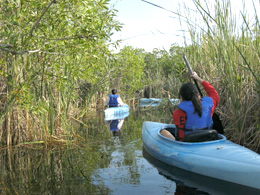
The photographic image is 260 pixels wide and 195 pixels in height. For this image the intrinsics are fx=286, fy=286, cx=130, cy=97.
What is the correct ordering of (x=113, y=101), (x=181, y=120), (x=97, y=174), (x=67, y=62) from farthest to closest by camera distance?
(x=113, y=101) → (x=67, y=62) → (x=181, y=120) → (x=97, y=174)

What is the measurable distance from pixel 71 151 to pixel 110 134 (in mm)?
2380

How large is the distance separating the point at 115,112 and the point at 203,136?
28.8 ft

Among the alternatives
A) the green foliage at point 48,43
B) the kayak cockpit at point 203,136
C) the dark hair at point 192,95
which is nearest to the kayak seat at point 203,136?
the kayak cockpit at point 203,136

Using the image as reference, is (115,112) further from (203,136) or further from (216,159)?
(216,159)

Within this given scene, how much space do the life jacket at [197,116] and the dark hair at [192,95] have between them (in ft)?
0.23

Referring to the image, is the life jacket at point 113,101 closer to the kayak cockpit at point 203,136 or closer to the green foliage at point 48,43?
the green foliage at point 48,43

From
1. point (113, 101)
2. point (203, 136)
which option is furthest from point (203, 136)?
point (113, 101)

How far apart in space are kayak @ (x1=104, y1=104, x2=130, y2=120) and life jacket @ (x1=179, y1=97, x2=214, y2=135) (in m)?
7.64

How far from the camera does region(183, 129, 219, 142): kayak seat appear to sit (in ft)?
13.9

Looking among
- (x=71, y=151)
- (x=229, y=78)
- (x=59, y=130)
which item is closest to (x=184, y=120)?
(x=229, y=78)

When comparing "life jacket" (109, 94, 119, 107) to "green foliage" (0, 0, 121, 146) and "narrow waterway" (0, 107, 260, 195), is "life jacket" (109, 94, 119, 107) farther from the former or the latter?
"narrow waterway" (0, 107, 260, 195)

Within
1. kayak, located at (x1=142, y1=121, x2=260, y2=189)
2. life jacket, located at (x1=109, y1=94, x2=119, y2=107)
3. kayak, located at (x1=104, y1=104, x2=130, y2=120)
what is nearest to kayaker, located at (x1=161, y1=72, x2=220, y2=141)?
kayak, located at (x1=142, y1=121, x2=260, y2=189)

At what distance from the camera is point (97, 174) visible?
423 cm

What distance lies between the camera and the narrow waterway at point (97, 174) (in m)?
3.54
